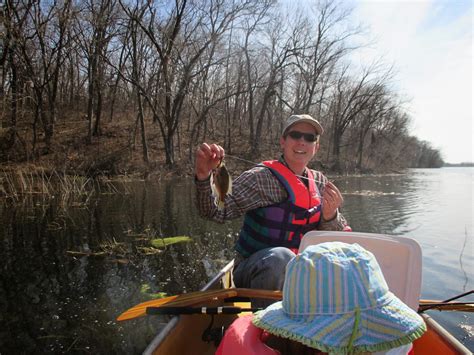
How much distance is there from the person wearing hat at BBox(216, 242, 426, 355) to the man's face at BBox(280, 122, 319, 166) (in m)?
1.85

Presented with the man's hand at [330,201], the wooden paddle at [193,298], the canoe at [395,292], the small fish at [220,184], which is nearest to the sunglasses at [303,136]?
the man's hand at [330,201]

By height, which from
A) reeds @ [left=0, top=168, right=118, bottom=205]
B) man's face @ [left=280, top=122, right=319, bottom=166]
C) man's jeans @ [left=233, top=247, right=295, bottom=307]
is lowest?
reeds @ [left=0, top=168, right=118, bottom=205]

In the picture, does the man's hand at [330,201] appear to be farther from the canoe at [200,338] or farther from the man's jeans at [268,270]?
the canoe at [200,338]

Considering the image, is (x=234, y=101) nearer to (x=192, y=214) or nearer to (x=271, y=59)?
(x=271, y=59)

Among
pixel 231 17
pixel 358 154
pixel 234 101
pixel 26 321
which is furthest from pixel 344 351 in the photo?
pixel 358 154

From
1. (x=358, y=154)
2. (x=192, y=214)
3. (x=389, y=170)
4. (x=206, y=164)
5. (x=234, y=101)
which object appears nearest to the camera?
(x=206, y=164)

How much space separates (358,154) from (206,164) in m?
37.5

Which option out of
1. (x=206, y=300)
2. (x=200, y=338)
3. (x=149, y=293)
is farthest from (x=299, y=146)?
(x=149, y=293)

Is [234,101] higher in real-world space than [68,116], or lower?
higher

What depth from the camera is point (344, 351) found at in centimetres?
130

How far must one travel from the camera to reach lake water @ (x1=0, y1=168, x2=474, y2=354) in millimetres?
4020

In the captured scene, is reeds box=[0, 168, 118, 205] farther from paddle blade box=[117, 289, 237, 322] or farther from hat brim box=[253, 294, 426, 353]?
hat brim box=[253, 294, 426, 353]

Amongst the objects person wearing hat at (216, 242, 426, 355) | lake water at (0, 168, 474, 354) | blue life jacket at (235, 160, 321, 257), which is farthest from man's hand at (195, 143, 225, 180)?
lake water at (0, 168, 474, 354)

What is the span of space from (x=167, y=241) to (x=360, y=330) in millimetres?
6224
